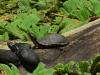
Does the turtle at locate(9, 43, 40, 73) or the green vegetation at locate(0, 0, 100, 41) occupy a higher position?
the turtle at locate(9, 43, 40, 73)

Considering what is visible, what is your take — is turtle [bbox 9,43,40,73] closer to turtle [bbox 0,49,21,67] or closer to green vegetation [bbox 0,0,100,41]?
turtle [bbox 0,49,21,67]

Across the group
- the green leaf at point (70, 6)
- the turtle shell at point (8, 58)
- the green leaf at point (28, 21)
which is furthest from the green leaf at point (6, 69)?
the green leaf at point (70, 6)

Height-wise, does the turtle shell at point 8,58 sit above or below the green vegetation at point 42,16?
above

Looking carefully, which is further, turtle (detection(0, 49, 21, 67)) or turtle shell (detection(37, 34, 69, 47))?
turtle shell (detection(37, 34, 69, 47))

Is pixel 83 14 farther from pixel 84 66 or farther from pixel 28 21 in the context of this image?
pixel 84 66

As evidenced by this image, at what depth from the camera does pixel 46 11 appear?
7.38 ft

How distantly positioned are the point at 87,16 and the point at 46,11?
0.61m

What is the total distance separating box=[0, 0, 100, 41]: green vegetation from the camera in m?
1.66

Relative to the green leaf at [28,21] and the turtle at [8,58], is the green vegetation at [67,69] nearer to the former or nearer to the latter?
the turtle at [8,58]

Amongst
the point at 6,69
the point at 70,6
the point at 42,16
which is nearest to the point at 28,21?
the point at 42,16

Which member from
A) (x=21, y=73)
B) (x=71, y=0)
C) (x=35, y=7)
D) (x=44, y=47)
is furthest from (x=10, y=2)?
(x=21, y=73)

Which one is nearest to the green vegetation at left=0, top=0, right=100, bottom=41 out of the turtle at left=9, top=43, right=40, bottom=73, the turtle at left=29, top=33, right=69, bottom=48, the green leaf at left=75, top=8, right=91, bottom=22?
the green leaf at left=75, top=8, right=91, bottom=22

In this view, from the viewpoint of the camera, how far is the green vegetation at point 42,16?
5.45ft

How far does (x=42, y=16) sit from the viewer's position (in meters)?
2.09
